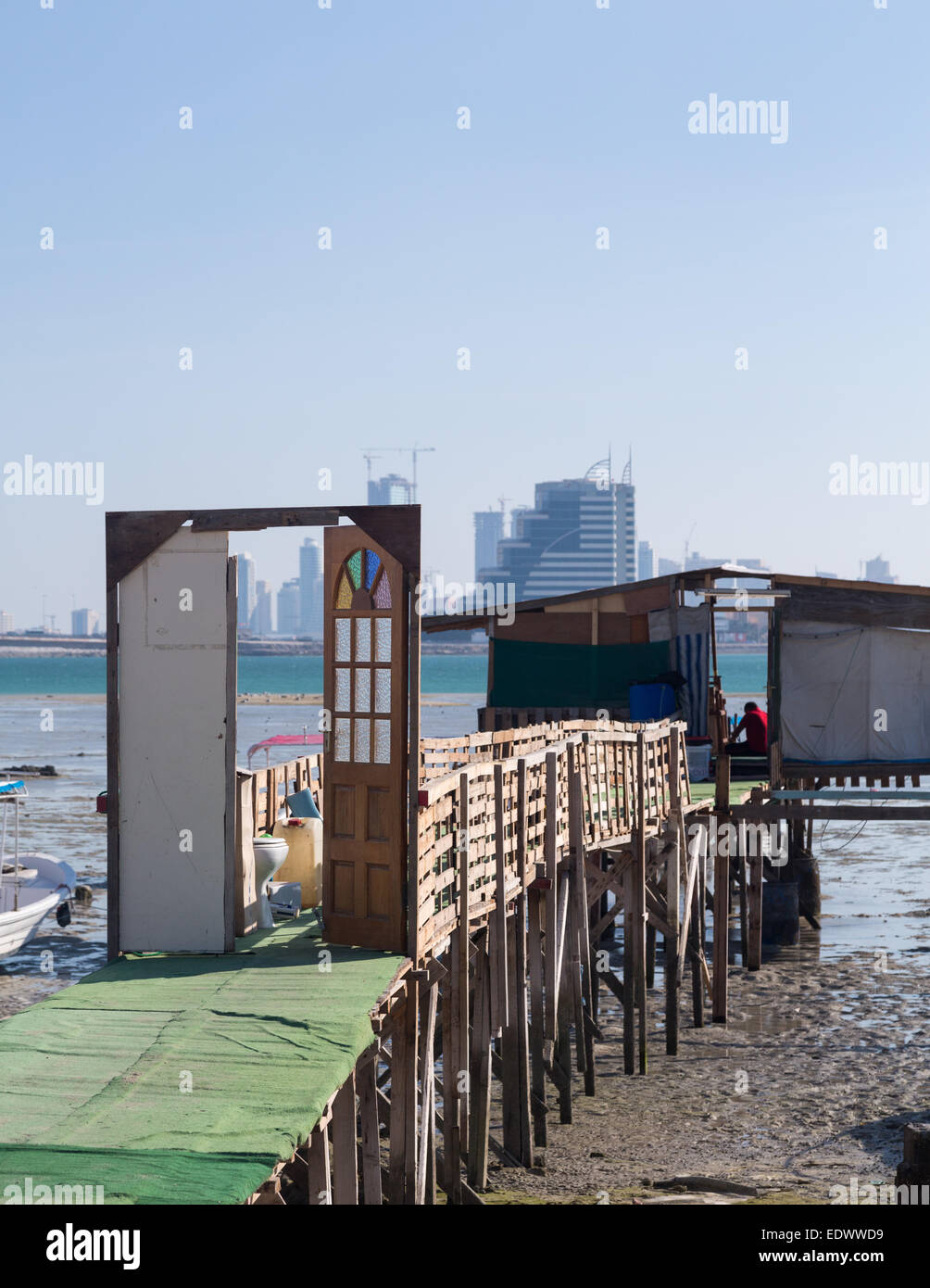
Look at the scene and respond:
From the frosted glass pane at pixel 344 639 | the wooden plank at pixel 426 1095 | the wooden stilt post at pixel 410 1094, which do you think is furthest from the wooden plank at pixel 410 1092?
the frosted glass pane at pixel 344 639

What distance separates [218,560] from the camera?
10.2 meters

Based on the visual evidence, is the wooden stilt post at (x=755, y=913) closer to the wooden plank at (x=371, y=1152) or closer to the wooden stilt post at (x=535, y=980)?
the wooden stilt post at (x=535, y=980)

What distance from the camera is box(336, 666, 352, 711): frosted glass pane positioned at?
10094mm

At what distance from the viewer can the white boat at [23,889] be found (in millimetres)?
20672

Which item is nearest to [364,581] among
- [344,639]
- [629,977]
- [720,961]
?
[344,639]

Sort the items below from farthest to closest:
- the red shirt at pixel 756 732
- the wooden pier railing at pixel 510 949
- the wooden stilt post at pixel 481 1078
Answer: the red shirt at pixel 756 732 → the wooden stilt post at pixel 481 1078 → the wooden pier railing at pixel 510 949

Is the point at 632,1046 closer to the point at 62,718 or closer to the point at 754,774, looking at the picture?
the point at 754,774

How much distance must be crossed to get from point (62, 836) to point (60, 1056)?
27.9 meters

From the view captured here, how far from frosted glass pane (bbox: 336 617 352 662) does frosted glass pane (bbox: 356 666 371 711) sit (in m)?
0.14

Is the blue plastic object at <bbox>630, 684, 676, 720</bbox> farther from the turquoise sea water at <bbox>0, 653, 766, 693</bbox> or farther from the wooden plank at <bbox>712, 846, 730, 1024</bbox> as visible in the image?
the turquoise sea water at <bbox>0, 653, 766, 693</bbox>

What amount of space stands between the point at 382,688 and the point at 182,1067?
3.53 m

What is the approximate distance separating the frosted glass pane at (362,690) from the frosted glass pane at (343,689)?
0.07 m
